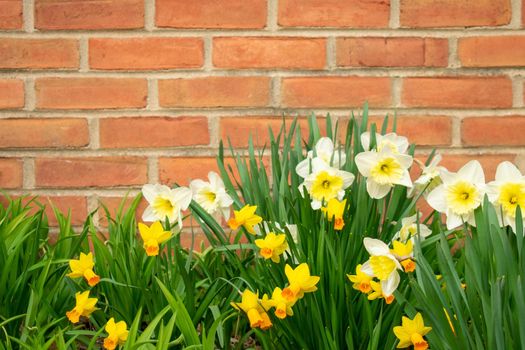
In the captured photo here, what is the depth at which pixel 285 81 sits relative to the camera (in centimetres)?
199

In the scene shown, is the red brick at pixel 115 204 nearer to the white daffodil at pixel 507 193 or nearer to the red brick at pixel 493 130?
the red brick at pixel 493 130

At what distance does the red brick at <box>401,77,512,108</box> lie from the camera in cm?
199

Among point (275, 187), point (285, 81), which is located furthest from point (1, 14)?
point (275, 187)

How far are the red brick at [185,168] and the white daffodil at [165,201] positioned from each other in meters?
0.50

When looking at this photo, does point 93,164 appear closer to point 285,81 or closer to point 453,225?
point 285,81

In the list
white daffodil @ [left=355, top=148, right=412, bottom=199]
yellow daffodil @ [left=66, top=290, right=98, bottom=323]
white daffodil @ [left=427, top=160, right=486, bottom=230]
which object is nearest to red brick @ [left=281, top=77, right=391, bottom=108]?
white daffodil @ [left=355, top=148, right=412, bottom=199]

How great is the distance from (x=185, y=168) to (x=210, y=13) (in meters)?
0.44

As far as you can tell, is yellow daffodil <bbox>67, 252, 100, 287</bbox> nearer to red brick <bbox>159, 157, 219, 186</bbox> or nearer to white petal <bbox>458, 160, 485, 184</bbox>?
red brick <bbox>159, 157, 219, 186</bbox>

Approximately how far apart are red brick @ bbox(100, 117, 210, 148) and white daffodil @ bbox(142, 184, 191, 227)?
52cm

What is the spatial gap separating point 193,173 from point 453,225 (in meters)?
0.92

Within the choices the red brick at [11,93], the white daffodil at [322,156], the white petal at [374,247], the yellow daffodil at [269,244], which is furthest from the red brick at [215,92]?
the white petal at [374,247]

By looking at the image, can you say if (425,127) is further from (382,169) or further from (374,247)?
(374,247)

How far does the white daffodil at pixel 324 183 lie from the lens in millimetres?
1400

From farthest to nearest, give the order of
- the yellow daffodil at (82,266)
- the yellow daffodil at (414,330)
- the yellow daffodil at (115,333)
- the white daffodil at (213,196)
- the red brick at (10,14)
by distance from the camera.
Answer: the red brick at (10,14), the white daffodil at (213,196), the yellow daffodil at (82,266), the yellow daffodil at (115,333), the yellow daffodil at (414,330)
